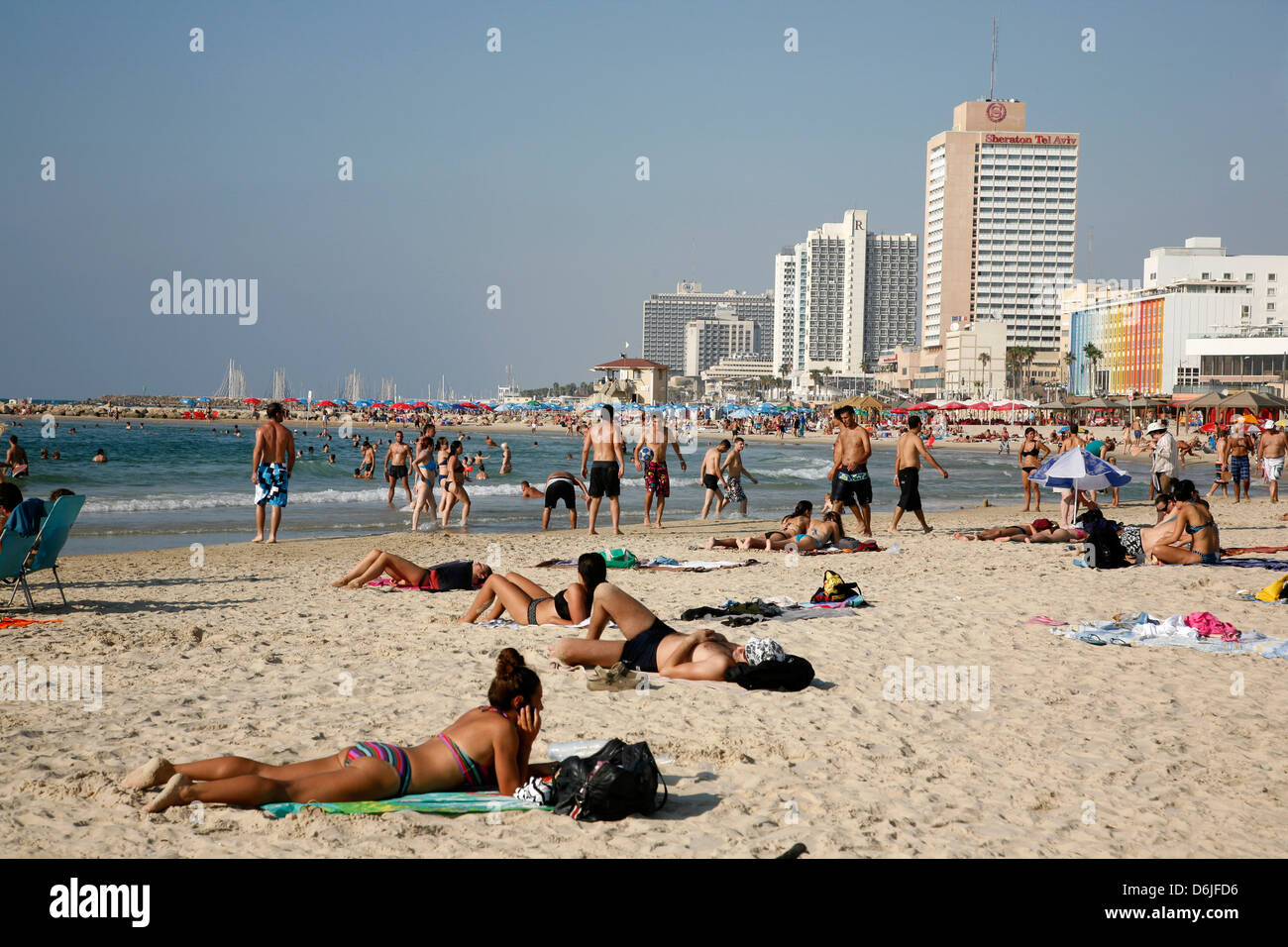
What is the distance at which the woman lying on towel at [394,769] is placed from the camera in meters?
3.83

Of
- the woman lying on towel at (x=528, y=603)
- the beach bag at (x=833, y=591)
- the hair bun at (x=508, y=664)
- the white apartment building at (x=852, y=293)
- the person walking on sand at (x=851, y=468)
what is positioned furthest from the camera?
the white apartment building at (x=852, y=293)

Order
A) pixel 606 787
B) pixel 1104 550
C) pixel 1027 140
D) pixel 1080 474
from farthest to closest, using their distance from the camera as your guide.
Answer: pixel 1027 140, pixel 1080 474, pixel 1104 550, pixel 606 787

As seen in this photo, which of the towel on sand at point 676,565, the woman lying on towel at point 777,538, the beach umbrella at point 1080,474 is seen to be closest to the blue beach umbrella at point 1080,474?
the beach umbrella at point 1080,474

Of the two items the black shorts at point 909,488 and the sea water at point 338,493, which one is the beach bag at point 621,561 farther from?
the black shorts at point 909,488

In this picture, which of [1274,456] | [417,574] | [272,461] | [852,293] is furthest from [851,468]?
[852,293]

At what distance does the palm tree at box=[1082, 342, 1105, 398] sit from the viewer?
90.7 meters

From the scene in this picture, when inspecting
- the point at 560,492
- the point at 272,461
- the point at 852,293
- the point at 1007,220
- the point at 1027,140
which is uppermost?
the point at 1027,140

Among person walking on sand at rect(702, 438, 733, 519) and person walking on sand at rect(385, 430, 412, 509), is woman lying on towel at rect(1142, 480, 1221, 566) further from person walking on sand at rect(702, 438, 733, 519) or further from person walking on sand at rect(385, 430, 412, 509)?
person walking on sand at rect(385, 430, 412, 509)

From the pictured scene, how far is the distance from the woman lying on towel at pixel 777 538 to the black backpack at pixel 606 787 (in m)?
7.97

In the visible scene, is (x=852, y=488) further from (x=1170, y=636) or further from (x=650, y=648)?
(x=650, y=648)

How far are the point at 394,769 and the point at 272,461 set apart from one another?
869 centimetres

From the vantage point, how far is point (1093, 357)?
300 ft
